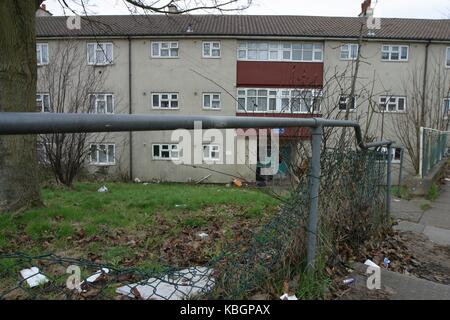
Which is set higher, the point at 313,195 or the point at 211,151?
the point at 211,151

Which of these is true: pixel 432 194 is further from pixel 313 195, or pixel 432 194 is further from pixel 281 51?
pixel 281 51

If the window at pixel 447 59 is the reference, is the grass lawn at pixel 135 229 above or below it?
below

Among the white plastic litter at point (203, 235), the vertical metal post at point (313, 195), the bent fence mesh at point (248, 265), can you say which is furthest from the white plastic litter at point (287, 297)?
the white plastic litter at point (203, 235)

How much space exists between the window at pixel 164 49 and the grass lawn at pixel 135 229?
20.4 meters

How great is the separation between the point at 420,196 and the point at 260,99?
57.3 ft

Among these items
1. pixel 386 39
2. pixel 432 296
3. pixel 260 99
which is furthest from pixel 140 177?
pixel 432 296

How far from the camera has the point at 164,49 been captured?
26.5m

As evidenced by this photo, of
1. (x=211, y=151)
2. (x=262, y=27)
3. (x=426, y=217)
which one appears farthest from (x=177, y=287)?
(x=262, y=27)

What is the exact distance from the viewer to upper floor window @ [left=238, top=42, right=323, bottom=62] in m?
26.1

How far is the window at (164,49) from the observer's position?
26422 millimetres

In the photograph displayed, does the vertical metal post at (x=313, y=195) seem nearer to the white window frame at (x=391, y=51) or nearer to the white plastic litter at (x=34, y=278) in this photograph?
the white plastic litter at (x=34, y=278)

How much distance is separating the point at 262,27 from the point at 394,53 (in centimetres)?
922

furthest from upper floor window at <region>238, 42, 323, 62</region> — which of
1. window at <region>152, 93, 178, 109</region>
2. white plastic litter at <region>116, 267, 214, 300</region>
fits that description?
white plastic litter at <region>116, 267, 214, 300</region>
